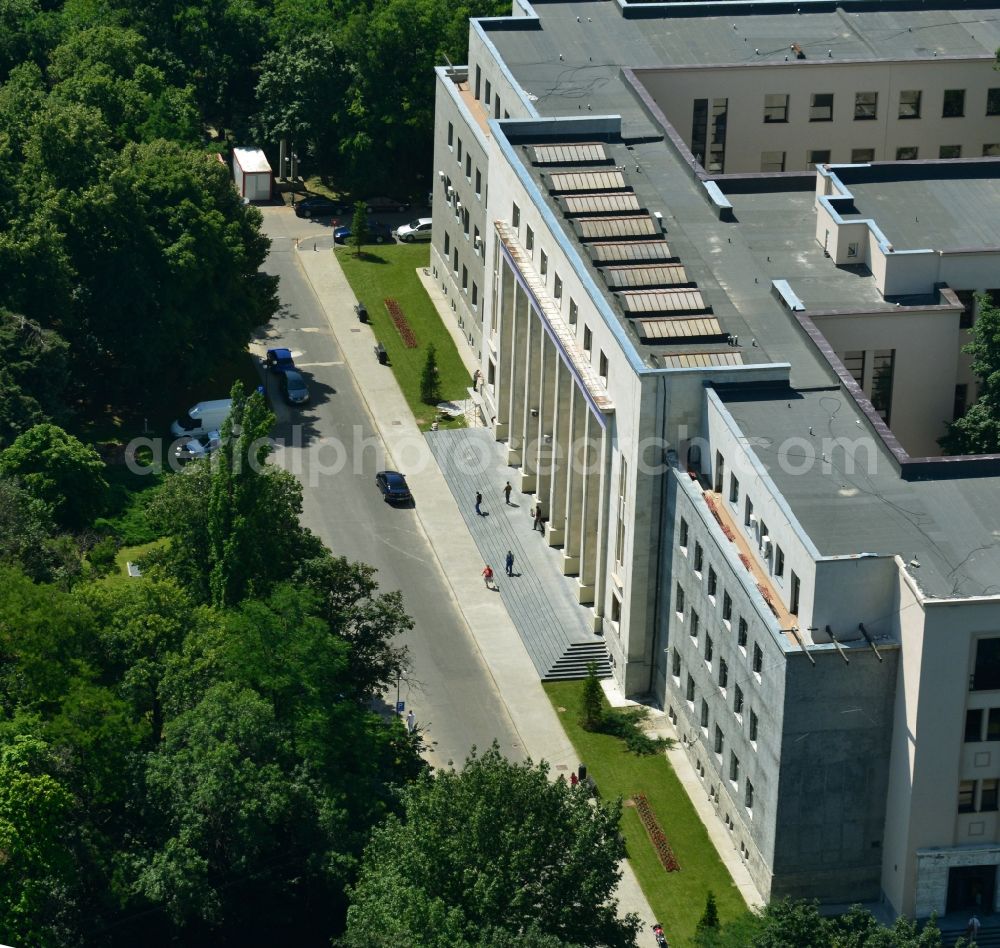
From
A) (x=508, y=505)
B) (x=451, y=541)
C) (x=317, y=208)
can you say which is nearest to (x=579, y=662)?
(x=451, y=541)

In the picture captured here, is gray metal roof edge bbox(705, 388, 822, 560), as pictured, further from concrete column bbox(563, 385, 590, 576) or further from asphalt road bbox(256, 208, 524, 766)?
asphalt road bbox(256, 208, 524, 766)

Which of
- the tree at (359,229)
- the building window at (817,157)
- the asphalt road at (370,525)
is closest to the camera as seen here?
the asphalt road at (370,525)

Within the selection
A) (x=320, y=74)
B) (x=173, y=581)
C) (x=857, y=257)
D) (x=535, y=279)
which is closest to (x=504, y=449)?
(x=535, y=279)

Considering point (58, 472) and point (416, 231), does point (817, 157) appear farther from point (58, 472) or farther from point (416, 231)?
point (58, 472)

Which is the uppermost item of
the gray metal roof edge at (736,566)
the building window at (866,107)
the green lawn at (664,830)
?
the building window at (866,107)

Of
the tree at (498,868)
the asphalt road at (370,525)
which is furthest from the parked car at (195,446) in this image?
the tree at (498,868)

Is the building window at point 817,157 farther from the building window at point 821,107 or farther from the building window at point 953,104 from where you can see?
the building window at point 953,104

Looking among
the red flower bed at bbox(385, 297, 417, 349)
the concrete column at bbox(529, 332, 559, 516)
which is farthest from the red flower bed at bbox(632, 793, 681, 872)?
the red flower bed at bbox(385, 297, 417, 349)
